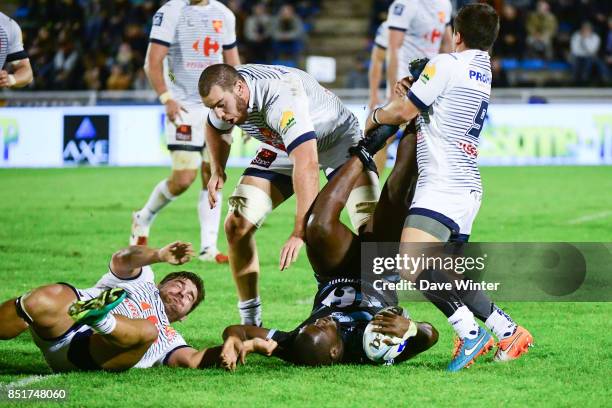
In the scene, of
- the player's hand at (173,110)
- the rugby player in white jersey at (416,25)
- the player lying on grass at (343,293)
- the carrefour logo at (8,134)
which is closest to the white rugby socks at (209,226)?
the player's hand at (173,110)

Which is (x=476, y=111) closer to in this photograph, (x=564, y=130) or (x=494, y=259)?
(x=494, y=259)

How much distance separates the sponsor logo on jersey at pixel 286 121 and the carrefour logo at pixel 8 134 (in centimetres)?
1388

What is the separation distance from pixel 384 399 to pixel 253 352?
1058 mm

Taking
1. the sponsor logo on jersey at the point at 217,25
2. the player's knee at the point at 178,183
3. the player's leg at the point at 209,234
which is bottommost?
the player's leg at the point at 209,234

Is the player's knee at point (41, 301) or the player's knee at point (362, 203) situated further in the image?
the player's knee at point (362, 203)

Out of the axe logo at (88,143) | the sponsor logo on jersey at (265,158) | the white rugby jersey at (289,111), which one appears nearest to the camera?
the white rugby jersey at (289,111)

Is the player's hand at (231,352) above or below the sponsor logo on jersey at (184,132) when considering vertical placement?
below

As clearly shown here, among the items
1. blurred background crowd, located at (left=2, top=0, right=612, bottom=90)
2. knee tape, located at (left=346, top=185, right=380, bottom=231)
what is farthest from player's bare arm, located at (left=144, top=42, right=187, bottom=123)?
blurred background crowd, located at (left=2, top=0, right=612, bottom=90)

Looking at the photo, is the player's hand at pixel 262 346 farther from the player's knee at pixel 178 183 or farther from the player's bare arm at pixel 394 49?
the player's bare arm at pixel 394 49

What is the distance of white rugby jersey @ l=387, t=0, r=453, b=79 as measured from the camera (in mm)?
12367

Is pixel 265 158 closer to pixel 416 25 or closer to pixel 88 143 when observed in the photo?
pixel 416 25

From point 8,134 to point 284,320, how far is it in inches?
515

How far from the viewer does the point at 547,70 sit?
24266 mm

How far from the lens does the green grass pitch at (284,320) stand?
18.3 feet
